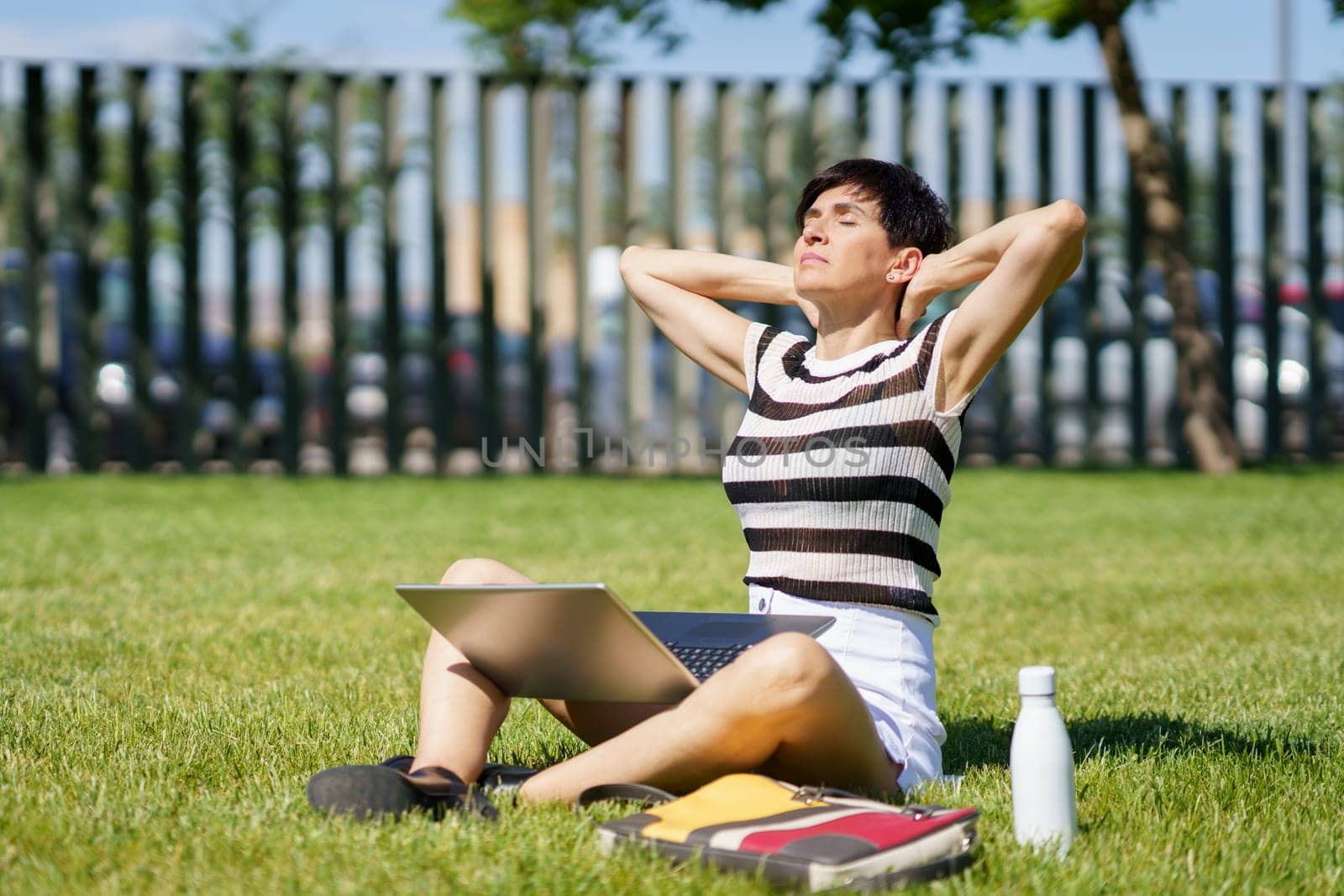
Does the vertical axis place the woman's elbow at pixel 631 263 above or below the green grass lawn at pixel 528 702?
above

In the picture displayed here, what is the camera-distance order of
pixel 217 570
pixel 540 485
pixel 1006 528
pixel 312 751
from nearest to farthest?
pixel 312 751
pixel 217 570
pixel 1006 528
pixel 540 485

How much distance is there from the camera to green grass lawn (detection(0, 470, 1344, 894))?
2.45 m

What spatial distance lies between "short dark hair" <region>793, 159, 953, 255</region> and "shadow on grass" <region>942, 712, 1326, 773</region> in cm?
119

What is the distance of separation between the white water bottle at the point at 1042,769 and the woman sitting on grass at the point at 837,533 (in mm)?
300

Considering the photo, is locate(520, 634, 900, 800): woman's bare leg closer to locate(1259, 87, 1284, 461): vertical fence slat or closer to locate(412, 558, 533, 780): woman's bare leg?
locate(412, 558, 533, 780): woman's bare leg

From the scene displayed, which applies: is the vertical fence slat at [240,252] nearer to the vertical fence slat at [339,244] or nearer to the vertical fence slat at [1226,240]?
the vertical fence slat at [339,244]

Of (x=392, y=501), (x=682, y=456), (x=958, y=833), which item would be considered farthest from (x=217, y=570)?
(x=682, y=456)

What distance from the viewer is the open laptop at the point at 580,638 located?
2498 millimetres

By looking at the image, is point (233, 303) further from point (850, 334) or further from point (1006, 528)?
point (850, 334)

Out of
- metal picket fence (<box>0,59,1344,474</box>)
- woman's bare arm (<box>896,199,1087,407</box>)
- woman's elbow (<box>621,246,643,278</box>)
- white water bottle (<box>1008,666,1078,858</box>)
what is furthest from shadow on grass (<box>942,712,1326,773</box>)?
metal picket fence (<box>0,59,1344,474</box>)

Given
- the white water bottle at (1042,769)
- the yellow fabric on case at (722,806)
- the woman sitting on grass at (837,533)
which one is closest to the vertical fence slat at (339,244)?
the woman sitting on grass at (837,533)

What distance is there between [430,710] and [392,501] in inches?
271

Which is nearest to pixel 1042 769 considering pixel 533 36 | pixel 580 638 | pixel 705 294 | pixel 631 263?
pixel 580 638

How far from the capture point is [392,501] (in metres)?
9.58
